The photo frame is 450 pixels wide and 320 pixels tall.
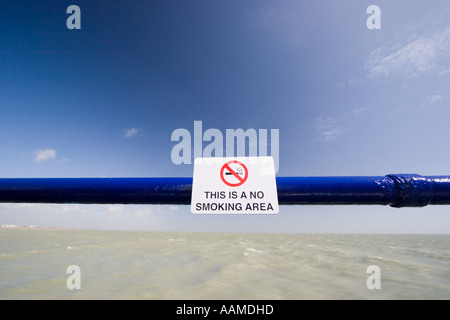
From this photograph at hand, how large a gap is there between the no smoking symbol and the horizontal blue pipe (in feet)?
0.60

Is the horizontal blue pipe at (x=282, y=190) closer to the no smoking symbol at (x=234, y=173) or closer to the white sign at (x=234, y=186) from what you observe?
the white sign at (x=234, y=186)

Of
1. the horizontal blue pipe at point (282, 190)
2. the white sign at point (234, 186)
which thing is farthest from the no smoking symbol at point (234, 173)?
the horizontal blue pipe at point (282, 190)

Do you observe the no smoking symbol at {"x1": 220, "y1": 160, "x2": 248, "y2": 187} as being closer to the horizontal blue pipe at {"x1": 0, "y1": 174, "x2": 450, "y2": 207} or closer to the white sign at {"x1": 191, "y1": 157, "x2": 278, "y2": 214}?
the white sign at {"x1": 191, "y1": 157, "x2": 278, "y2": 214}

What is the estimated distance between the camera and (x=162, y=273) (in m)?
4.89

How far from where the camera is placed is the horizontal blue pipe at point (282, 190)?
107 cm

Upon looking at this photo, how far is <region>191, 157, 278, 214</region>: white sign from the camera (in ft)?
3.74

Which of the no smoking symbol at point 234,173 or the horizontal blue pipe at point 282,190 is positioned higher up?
the no smoking symbol at point 234,173

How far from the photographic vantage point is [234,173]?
4.01ft

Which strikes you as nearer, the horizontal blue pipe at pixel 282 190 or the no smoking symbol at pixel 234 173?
the horizontal blue pipe at pixel 282 190

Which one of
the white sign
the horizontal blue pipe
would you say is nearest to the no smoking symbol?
the white sign

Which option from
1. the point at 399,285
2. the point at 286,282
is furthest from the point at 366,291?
the point at 286,282
